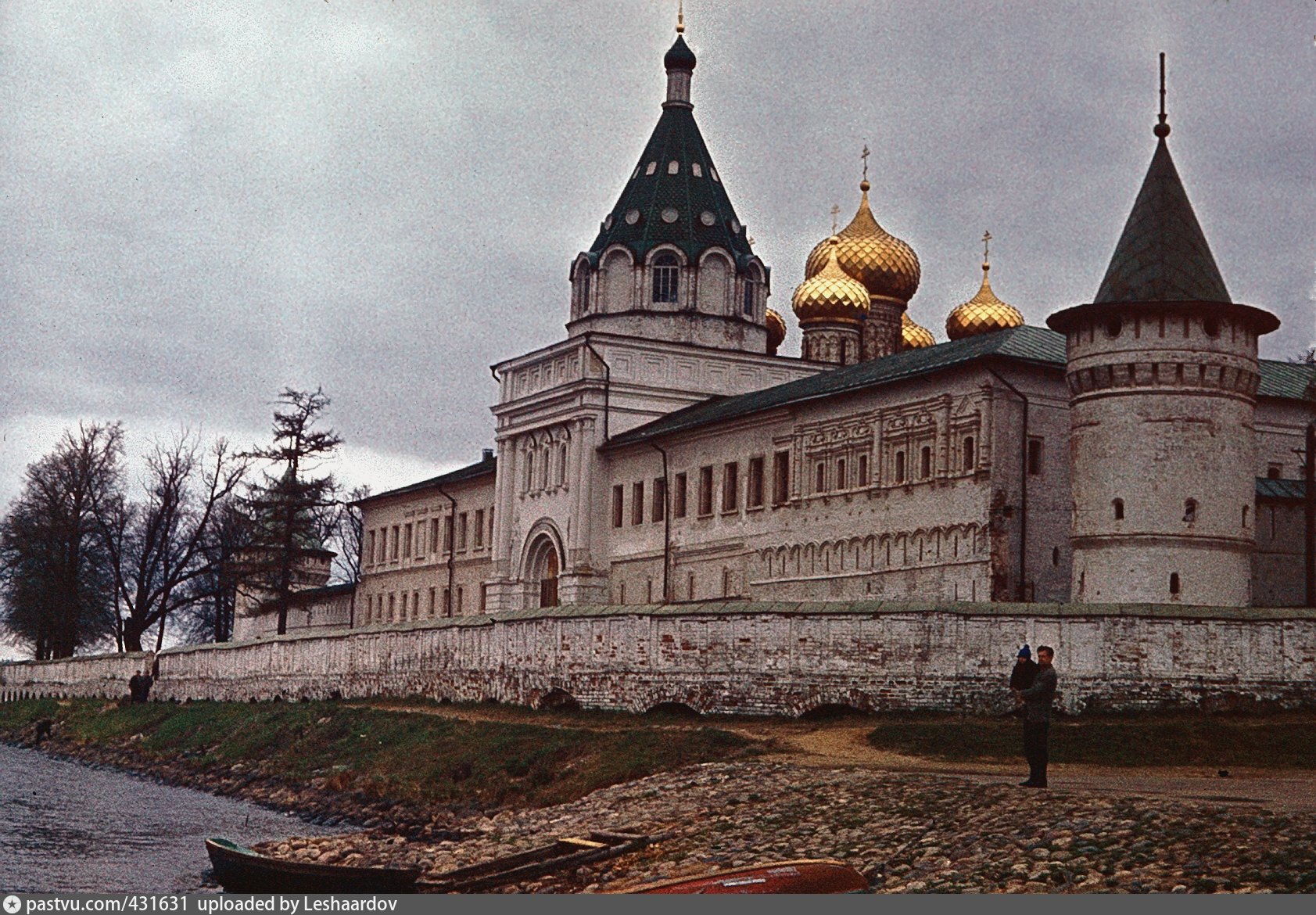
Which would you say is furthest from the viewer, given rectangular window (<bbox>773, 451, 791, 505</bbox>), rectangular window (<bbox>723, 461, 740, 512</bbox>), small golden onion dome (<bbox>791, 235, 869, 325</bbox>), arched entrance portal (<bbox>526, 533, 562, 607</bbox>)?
small golden onion dome (<bbox>791, 235, 869, 325</bbox>)

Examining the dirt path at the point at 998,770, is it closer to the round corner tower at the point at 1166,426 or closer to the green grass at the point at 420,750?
the green grass at the point at 420,750

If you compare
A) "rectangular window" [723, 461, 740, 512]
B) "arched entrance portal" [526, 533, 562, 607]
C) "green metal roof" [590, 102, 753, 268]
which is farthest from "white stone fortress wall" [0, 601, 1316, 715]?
"green metal roof" [590, 102, 753, 268]

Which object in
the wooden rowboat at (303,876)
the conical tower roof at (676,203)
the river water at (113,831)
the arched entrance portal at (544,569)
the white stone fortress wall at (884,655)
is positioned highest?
the conical tower roof at (676,203)

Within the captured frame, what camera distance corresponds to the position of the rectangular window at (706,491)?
178ft

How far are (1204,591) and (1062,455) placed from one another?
752cm

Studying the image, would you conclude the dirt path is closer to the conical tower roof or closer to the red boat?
the red boat

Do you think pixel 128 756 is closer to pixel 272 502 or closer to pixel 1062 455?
pixel 272 502

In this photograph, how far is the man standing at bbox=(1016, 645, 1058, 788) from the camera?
2138 cm

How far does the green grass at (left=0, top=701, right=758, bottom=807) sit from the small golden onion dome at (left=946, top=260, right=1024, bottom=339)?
2718 cm

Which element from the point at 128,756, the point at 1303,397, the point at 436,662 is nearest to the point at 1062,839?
the point at 436,662

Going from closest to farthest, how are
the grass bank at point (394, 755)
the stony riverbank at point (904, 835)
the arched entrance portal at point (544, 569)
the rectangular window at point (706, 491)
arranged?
the stony riverbank at point (904, 835)
the grass bank at point (394, 755)
the rectangular window at point (706, 491)
the arched entrance portal at point (544, 569)

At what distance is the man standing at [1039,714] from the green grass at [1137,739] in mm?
5063

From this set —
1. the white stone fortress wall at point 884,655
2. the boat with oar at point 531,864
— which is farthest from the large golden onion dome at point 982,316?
the boat with oar at point 531,864

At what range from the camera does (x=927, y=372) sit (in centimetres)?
4466
